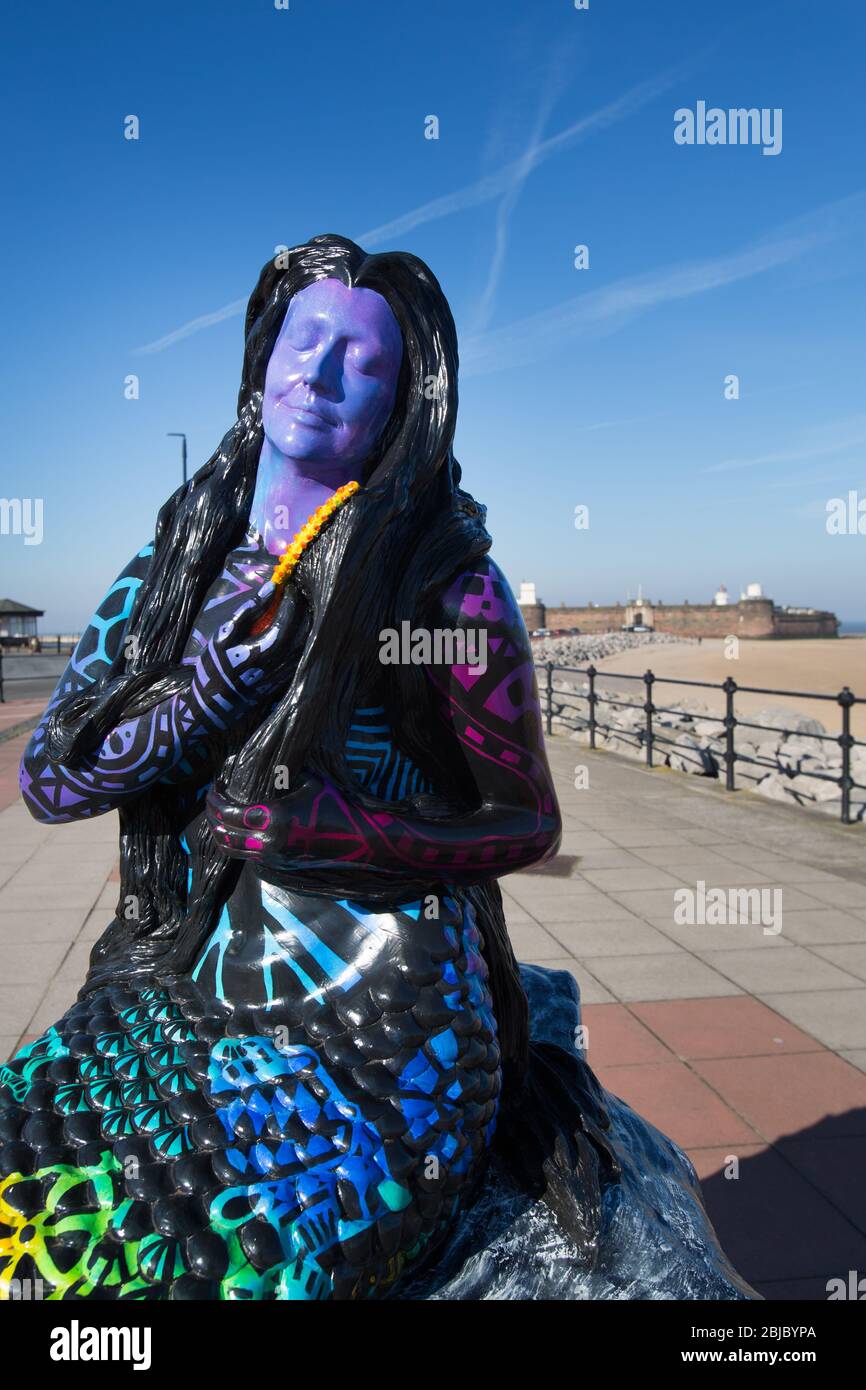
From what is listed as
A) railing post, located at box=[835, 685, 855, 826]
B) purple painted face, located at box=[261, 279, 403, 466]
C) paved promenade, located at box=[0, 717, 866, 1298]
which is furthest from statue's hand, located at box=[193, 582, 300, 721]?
railing post, located at box=[835, 685, 855, 826]

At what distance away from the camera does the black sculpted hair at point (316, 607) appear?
4.53ft

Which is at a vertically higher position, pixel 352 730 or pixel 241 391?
pixel 241 391

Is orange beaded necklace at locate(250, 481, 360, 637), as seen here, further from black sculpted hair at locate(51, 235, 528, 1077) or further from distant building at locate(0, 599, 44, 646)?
distant building at locate(0, 599, 44, 646)

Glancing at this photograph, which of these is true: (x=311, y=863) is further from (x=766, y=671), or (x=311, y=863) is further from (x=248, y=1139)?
(x=766, y=671)

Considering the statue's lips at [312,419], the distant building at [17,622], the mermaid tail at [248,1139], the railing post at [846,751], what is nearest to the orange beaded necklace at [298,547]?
the statue's lips at [312,419]

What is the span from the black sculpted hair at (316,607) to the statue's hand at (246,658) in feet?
0.13

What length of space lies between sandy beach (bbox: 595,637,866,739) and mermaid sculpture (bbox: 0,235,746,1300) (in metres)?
14.6

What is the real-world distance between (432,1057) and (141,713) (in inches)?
24.9

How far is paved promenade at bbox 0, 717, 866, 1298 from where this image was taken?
2.98 metres

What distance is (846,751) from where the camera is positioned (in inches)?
310

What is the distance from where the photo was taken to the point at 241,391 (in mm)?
1662
